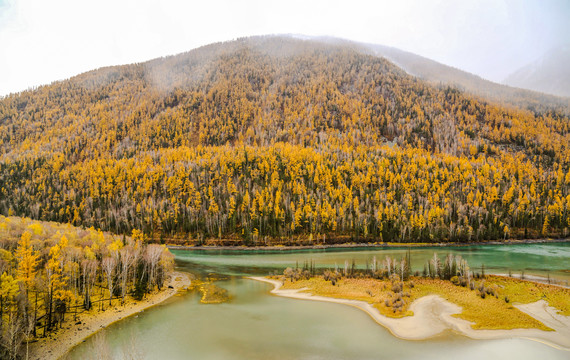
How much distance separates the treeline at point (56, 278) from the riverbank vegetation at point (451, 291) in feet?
75.9

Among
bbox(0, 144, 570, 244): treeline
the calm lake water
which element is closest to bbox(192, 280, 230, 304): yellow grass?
the calm lake water

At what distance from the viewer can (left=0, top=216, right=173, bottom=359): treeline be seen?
2854 cm

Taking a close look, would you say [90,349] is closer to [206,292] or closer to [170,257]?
[206,292]

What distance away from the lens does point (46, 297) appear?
3331cm

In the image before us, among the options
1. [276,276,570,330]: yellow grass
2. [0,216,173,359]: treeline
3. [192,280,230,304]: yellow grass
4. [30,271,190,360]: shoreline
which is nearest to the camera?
[30,271,190,360]: shoreline

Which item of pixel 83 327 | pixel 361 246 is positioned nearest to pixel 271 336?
pixel 83 327

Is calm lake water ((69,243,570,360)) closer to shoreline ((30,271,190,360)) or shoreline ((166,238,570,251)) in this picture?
shoreline ((30,271,190,360))

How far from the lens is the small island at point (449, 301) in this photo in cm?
3025

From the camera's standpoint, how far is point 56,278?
34.7m

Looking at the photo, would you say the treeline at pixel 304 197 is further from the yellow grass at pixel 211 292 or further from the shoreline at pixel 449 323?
the shoreline at pixel 449 323

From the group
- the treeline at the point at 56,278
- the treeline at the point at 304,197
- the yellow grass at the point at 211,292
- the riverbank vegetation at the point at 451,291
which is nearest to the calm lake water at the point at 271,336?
the yellow grass at the point at 211,292

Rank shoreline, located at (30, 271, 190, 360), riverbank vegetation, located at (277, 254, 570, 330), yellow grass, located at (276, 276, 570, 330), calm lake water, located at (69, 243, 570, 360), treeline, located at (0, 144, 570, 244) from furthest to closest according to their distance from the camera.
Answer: treeline, located at (0, 144, 570, 244)
riverbank vegetation, located at (277, 254, 570, 330)
yellow grass, located at (276, 276, 570, 330)
shoreline, located at (30, 271, 190, 360)
calm lake water, located at (69, 243, 570, 360)

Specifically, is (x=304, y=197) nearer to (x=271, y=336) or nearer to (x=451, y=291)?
(x=451, y=291)

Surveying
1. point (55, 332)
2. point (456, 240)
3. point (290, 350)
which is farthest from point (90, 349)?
point (456, 240)
